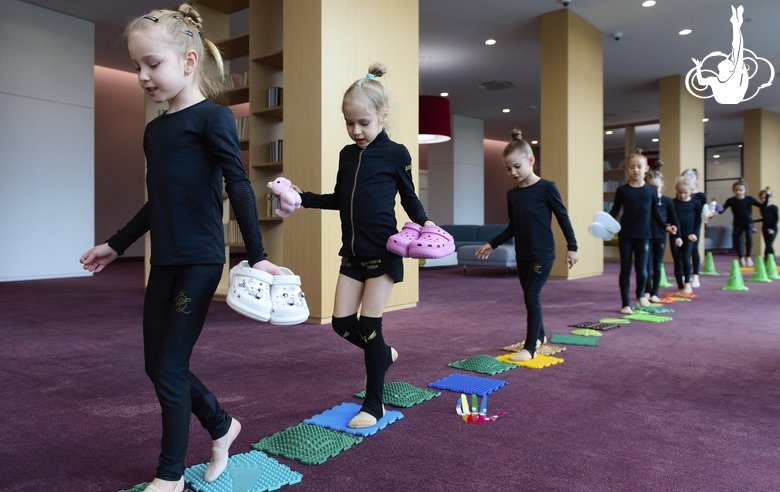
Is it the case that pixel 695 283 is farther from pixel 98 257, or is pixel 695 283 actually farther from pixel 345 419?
pixel 98 257

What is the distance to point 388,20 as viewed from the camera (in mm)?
5145

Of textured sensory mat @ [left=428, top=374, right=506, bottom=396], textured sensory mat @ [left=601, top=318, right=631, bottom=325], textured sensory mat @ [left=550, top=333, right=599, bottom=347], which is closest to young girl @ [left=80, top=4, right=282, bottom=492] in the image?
textured sensory mat @ [left=428, top=374, right=506, bottom=396]

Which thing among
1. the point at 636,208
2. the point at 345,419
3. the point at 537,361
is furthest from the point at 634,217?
the point at 345,419

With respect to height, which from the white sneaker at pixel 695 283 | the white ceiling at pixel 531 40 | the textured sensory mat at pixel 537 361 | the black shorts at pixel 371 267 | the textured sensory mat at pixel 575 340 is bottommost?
the textured sensory mat at pixel 537 361

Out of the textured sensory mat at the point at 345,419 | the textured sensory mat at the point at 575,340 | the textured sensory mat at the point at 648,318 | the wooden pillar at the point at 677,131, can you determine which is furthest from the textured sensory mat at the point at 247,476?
the wooden pillar at the point at 677,131

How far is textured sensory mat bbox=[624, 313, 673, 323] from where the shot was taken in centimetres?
468

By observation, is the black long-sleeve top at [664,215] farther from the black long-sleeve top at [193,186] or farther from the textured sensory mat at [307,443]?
the black long-sleeve top at [193,186]

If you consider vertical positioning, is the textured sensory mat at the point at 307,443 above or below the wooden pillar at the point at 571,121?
below

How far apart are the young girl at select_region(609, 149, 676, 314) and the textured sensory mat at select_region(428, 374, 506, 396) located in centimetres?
277

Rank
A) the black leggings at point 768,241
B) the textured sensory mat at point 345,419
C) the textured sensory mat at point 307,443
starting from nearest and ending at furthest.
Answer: the textured sensory mat at point 307,443 → the textured sensory mat at point 345,419 → the black leggings at point 768,241

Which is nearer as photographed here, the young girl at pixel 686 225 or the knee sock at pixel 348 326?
the knee sock at pixel 348 326

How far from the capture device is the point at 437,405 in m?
2.46

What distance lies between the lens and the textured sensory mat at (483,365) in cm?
301

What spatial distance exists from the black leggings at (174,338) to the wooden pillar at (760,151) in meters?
15.9
